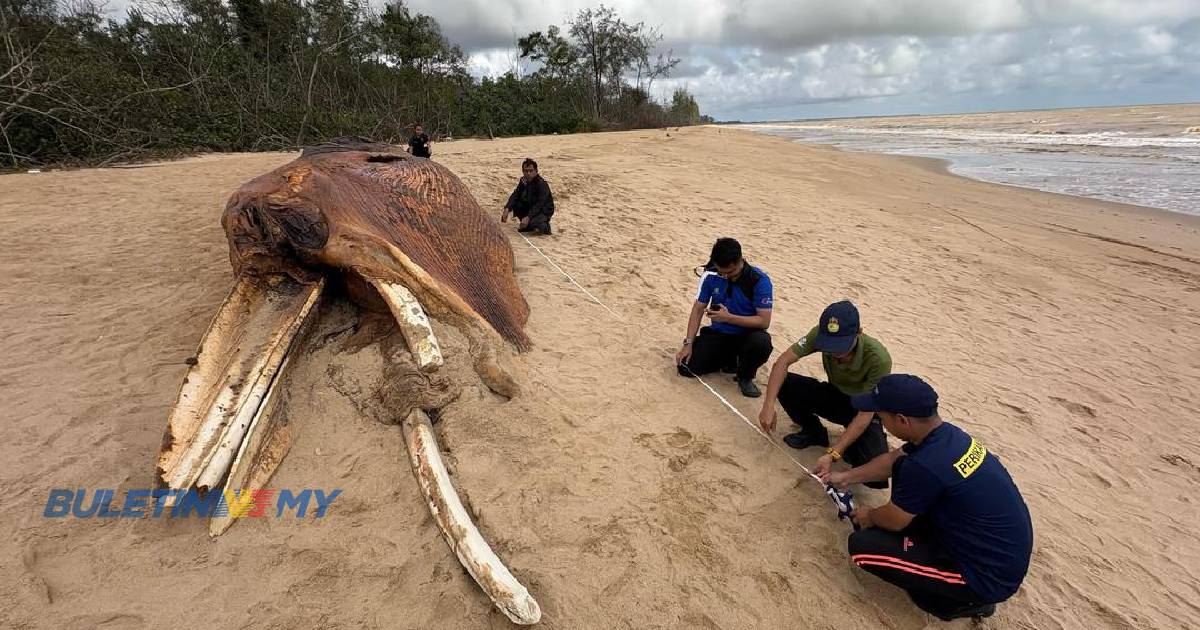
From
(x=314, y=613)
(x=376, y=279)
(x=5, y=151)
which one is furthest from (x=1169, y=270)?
(x=5, y=151)

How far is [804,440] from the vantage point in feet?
10.4

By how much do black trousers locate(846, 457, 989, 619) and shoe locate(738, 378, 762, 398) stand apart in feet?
4.54

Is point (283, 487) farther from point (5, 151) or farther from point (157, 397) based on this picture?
point (5, 151)

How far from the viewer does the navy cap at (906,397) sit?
2047mm

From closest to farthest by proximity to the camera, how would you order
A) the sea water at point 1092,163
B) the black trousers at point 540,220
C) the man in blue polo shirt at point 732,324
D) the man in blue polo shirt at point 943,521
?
the man in blue polo shirt at point 943,521 → the man in blue polo shirt at point 732,324 → the black trousers at point 540,220 → the sea water at point 1092,163

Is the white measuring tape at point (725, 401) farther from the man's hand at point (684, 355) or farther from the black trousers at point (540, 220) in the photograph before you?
the black trousers at point (540, 220)

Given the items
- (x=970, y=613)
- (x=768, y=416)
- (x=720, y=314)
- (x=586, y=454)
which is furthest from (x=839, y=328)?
(x=586, y=454)

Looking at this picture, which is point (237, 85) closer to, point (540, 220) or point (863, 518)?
point (540, 220)

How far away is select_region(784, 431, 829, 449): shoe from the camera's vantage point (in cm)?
315

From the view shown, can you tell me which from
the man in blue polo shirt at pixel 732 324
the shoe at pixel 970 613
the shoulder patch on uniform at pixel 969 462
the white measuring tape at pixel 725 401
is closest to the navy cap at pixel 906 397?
the shoulder patch on uniform at pixel 969 462

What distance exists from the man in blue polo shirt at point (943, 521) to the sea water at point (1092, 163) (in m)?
12.4

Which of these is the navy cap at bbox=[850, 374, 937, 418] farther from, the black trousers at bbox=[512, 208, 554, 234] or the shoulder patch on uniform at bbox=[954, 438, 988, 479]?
the black trousers at bbox=[512, 208, 554, 234]

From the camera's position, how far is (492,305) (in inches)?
142

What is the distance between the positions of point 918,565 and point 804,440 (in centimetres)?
110
